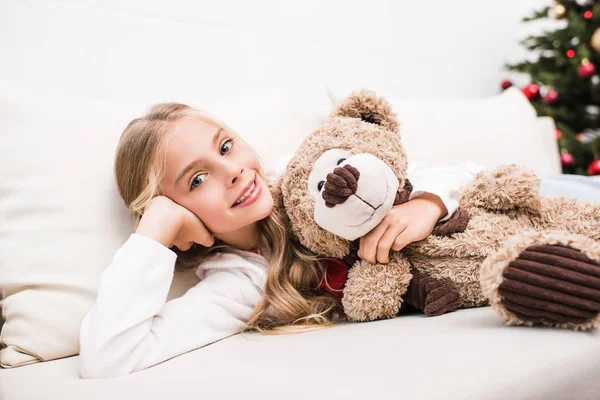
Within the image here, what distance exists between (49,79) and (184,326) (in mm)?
809

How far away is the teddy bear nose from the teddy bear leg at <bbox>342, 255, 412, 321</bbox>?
0.16 m

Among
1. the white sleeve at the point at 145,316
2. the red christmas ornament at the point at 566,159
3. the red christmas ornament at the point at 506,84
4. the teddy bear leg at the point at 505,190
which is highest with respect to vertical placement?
the red christmas ornament at the point at 506,84

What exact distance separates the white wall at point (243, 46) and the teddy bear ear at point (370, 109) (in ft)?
2.29

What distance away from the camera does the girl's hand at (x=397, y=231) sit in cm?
77

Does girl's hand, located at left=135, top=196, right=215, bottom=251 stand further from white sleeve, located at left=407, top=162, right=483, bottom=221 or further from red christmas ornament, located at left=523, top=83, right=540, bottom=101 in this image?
red christmas ornament, located at left=523, top=83, right=540, bottom=101

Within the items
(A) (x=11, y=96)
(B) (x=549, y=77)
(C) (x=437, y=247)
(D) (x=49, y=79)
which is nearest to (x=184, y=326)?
(C) (x=437, y=247)

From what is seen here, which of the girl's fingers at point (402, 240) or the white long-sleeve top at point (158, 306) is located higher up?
the girl's fingers at point (402, 240)

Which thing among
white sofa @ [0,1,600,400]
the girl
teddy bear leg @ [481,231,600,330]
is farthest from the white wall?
teddy bear leg @ [481,231,600,330]

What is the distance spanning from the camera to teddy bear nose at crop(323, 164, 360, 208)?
677 millimetres

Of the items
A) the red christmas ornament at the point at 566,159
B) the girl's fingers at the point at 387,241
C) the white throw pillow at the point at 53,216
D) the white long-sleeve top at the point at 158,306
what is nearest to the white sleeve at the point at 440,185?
the white long-sleeve top at the point at 158,306

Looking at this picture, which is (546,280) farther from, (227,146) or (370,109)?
(227,146)

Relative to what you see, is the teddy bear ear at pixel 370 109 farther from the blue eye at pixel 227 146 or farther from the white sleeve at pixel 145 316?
the white sleeve at pixel 145 316

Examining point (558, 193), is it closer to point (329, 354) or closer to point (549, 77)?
point (329, 354)

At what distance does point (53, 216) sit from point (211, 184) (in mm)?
301
